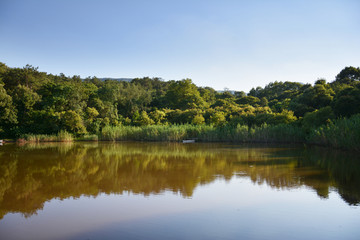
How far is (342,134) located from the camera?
15125 millimetres

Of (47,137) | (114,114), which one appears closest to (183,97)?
(114,114)

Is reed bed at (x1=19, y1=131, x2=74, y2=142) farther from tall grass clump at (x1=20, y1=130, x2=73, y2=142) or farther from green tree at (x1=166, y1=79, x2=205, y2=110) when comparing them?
green tree at (x1=166, y1=79, x2=205, y2=110)

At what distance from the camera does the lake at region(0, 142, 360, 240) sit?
472 centimetres

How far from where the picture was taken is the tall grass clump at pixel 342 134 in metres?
14.0

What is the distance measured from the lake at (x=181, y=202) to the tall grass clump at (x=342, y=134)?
163 inches

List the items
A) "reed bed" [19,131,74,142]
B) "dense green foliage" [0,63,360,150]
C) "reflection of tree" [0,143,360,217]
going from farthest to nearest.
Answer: "reed bed" [19,131,74,142]
"dense green foliage" [0,63,360,150]
"reflection of tree" [0,143,360,217]

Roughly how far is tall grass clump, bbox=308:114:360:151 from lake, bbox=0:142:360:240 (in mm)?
4137

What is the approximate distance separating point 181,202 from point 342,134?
12254 mm

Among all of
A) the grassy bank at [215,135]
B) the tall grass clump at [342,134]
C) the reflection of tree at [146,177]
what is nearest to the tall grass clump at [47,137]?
the grassy bank at [215,135]

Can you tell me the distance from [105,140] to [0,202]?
2142cm

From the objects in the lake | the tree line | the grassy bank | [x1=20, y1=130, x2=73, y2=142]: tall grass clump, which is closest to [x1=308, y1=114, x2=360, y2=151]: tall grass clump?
the grassy bank

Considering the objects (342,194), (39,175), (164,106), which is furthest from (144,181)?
(164,106)

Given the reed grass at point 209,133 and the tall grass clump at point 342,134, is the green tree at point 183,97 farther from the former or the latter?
the tall grass clump at point 342,134

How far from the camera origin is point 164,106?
4094cm
